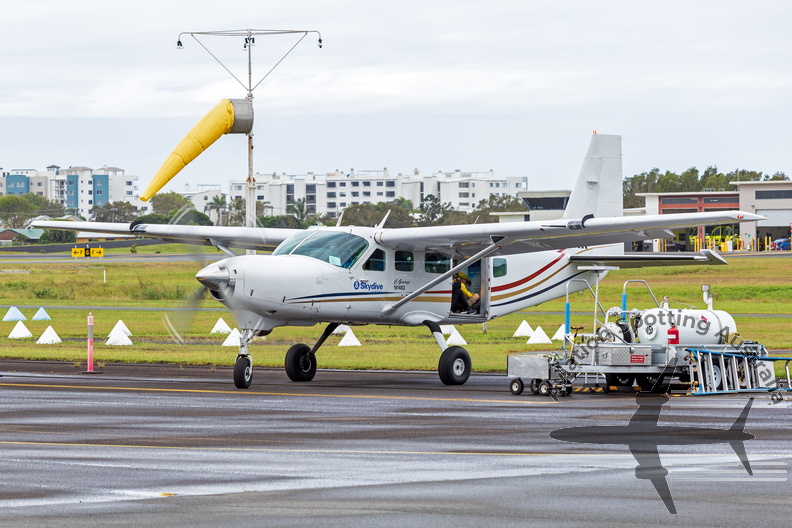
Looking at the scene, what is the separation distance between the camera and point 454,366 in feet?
72.5

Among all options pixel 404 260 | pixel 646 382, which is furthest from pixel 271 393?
pixel 646 382

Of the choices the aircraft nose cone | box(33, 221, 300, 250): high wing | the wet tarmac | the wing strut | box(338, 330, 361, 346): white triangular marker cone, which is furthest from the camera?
box(338, 330, 361, 346): white triangular marker cone

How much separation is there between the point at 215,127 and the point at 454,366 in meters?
19.3

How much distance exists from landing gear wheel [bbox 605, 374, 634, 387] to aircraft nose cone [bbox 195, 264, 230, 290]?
6900 mm

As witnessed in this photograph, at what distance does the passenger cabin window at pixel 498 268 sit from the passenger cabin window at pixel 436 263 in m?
1.07

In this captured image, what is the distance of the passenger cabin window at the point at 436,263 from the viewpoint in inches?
936

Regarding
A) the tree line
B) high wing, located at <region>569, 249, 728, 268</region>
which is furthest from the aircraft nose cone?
the tree line

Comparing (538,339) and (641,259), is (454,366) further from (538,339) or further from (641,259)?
(538,339)

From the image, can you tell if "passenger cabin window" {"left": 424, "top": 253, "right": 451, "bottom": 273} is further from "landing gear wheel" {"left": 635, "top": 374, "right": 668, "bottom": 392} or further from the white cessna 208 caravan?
"landing gear wheel" {"left": 635, "top": 374, "right": 668, "bottom": 392}

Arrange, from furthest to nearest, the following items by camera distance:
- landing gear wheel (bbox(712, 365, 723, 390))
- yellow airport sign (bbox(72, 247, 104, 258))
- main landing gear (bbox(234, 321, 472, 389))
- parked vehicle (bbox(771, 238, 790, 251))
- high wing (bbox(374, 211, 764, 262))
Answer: parked vehicle (bbox(771, 238, 790, 251)) < yellow airport sign (bbox(72, 247, 104, 258)) < main landing gear (bbox(234, 321, 472, 389)) < high wing (bbox(374, 211, 764, 262)) < landing gear wheel (bbox(712, 365, 723, 390))

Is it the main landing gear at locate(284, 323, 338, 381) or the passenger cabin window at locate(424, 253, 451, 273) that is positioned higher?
the passenger cabin window at locate(424, 253, 451, 273)

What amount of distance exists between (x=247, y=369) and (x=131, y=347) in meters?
11.6

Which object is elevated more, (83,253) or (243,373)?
(83,253)

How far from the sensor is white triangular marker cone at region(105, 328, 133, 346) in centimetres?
3234
